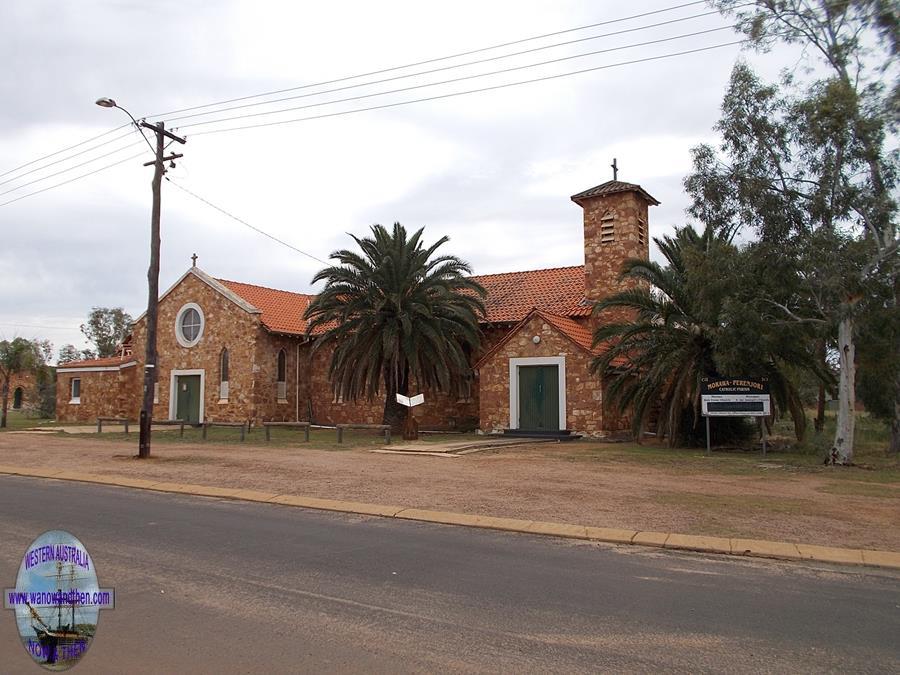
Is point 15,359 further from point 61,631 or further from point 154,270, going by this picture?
point 61,631

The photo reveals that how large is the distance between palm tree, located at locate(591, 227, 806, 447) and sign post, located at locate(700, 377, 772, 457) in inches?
15.1

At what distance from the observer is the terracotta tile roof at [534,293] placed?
27995 mm

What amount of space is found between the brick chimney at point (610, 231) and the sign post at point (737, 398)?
281 inches

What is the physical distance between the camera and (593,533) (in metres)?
9.25

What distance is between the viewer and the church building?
24875 mm

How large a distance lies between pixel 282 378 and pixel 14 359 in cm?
1283

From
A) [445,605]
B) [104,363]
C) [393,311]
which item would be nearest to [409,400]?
[393,311]

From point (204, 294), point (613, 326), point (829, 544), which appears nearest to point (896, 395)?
point (613, 326)

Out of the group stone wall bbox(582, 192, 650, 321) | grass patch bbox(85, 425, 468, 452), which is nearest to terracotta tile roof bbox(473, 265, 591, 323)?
stone wall bbox(582, 192, 650, 321)

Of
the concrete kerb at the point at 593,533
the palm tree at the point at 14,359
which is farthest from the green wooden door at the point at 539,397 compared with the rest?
the palm tree at the point at 14,359

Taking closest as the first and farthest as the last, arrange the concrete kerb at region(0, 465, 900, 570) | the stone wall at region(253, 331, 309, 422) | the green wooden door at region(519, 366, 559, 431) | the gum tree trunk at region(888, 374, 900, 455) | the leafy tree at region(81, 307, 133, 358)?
the concrete kerb at region(0, 465, 900, 570) → the gum tree trunk at region(888, 374, 900, 455) → the green wooden door at region(519, 366, 559, 431) → the stone wall at region(253, 331, 309, 422) → the leafy tree at region(81, 307, 133, 358)

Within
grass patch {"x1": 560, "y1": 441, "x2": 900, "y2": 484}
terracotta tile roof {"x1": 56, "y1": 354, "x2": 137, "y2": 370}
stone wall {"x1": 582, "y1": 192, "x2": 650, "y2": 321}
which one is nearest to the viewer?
grass patch {"x1": 560, "y1": 441, "x2": 900, "y2": 484}

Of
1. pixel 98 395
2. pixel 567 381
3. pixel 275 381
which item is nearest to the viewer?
pixel 567 381
